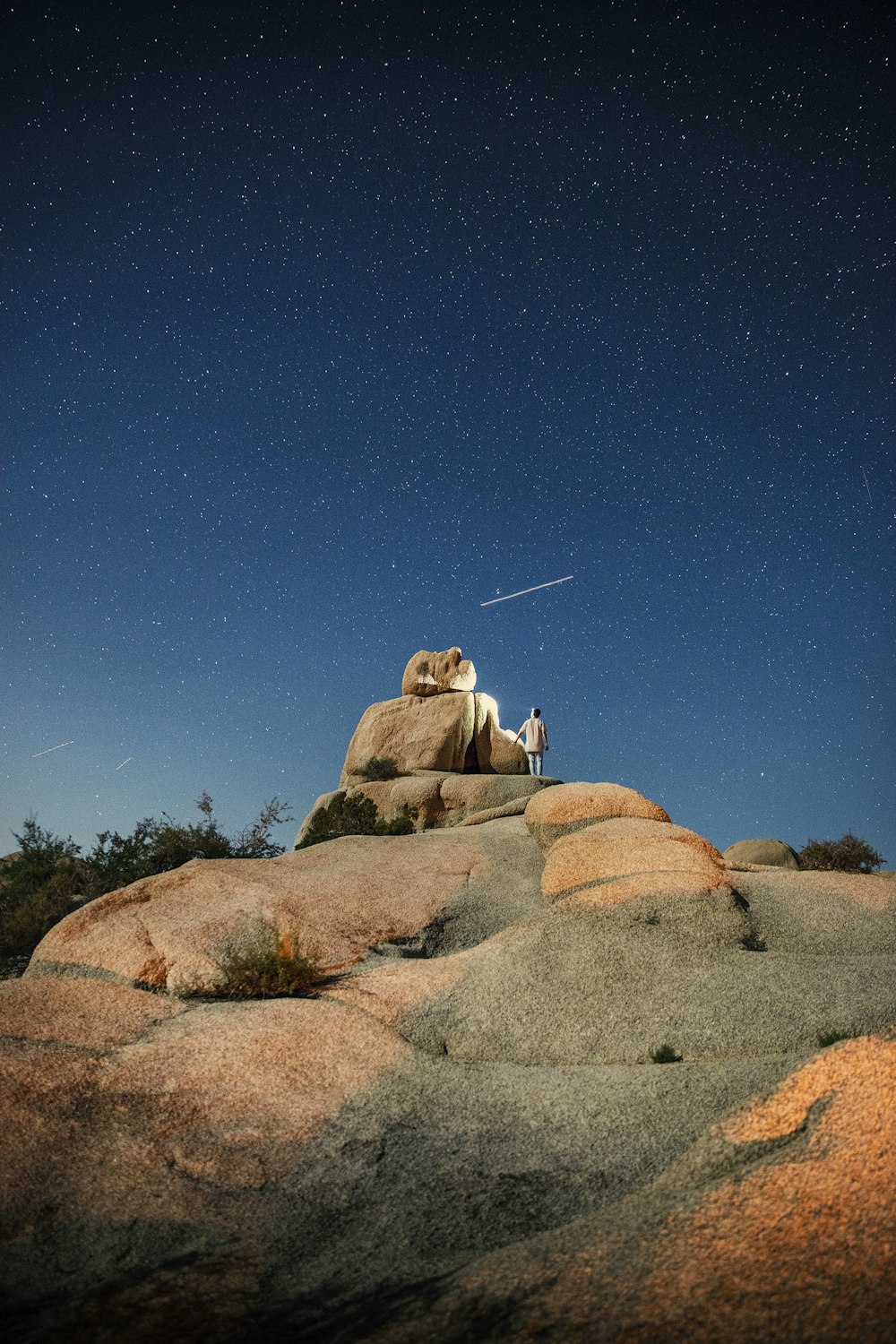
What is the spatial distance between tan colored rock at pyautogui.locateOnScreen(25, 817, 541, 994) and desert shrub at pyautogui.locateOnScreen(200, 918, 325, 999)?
272 millimetres

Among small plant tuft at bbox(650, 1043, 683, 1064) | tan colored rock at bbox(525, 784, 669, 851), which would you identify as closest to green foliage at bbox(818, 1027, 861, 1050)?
small plant tuft at bbox(650, 1043, 683, 1064)

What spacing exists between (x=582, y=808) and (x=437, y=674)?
1940cm

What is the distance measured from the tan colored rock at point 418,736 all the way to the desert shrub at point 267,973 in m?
21.6

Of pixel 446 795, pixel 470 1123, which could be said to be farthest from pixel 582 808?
pixel 446 795

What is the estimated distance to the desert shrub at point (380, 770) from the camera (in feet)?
106

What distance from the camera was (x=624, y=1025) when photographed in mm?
8680

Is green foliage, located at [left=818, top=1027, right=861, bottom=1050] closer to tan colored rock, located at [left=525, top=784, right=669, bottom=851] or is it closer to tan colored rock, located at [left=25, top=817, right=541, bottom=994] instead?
tan colored rock, located at [left=25, top=817, right=541, bottom=994]

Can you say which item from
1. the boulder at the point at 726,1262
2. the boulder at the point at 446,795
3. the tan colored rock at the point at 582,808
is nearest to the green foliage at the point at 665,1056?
the boulder at the point at 726,1262

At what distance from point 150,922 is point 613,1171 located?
893 centimetres

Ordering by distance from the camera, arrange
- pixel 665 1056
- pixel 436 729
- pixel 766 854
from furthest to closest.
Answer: pixel 436 729
pixel 766 854
pixel 665 1056

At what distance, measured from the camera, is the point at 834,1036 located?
25.1 ft

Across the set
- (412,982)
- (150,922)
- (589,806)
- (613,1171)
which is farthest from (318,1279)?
(589,806)

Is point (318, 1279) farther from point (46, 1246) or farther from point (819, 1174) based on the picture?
point (819, 1174)

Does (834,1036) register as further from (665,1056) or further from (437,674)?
(437,674)
